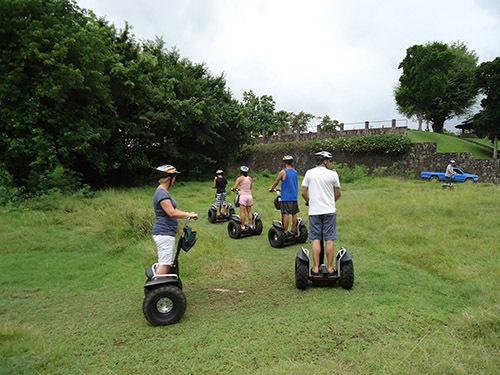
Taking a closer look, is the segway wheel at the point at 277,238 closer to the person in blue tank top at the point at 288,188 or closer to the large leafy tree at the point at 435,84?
the person in blue tank top at the point at 288,188

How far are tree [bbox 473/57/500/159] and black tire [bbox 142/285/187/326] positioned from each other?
29.2 meters

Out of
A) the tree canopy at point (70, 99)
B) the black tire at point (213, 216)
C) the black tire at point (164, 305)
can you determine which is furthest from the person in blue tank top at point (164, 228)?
the tree canopy at point (70, 99)

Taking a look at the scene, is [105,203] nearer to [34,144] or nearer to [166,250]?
[34,144]

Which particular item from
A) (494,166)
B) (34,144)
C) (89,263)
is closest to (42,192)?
(34,144)

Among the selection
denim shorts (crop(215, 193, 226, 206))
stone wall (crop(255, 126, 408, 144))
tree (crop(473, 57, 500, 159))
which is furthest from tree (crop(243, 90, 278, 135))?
denim shorts (crop(215, 193, 226, 206))

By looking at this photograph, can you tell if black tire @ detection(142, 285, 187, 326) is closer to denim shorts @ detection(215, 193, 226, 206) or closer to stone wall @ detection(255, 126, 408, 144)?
denim shorts @ detection(215, 193, 226, 206)

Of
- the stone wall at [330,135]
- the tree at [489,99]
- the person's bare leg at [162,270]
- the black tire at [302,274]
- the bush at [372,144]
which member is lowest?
the black tire at [302,274]

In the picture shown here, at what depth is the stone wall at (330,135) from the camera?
2448cm

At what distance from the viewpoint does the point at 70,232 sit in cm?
818

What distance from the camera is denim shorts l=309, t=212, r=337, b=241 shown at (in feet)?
14.0

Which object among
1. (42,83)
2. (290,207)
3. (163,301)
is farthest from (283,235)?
(42,83)

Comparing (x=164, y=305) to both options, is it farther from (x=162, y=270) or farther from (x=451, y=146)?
(x=451, y=146)

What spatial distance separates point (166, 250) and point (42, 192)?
35.2 ft

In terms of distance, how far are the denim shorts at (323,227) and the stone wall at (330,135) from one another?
22909mm
